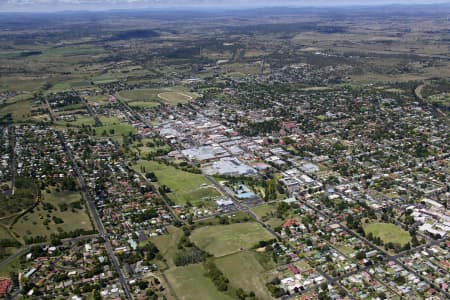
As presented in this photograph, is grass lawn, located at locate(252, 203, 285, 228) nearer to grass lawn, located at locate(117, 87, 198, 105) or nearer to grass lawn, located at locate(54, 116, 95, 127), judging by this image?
grass lawn, located at locate(54, 116, 95, 127)

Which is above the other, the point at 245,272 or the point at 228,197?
the point at 228,197

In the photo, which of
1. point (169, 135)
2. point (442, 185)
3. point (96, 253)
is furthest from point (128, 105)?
point (442, 185)

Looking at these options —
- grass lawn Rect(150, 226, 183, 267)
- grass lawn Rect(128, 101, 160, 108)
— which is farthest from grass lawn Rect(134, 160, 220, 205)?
grass lawn Rect(128, 101, 160, 108)

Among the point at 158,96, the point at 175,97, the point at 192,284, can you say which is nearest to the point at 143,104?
the point at 158,96

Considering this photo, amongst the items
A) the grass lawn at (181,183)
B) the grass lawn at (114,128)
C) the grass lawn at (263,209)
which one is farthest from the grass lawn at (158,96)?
the grass lawn at (263,209)

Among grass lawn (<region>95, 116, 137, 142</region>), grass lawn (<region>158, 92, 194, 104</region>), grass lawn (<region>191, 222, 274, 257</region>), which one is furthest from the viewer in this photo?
grass lawn (<region>158, 92, 194, 104</region>)

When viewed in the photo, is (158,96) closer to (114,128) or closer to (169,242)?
(114,128)

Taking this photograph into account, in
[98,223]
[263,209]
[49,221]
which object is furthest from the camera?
[263,209]

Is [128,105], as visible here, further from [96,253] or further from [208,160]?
[96,253]
